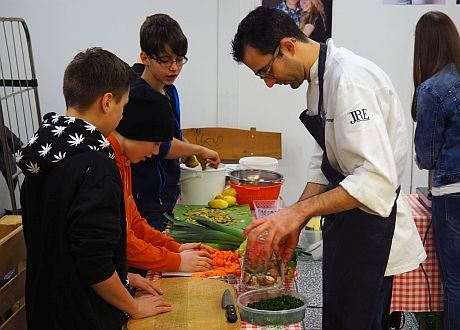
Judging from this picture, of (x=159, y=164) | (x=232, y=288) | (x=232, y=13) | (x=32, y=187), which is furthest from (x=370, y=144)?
(x=232, y=13)

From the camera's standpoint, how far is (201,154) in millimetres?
2258

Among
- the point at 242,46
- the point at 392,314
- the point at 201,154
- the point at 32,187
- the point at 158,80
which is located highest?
the point at 242,46

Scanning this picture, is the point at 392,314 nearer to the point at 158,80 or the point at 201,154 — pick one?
the point at 201,154

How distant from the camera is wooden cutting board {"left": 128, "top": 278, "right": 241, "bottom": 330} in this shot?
1310 mm

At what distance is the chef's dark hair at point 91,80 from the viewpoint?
131 centimetres

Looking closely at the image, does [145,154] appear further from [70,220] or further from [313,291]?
[313,291]

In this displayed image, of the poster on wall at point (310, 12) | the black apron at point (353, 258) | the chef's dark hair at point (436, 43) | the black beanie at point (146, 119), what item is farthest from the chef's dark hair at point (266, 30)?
the poster on wall at point (310, 12)

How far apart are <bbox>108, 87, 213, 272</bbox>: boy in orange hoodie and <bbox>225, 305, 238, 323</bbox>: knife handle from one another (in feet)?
0.96

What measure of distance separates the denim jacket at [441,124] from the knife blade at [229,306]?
1.35 meters

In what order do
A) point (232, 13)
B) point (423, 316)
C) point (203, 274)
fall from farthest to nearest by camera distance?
point (232, 13) < point (423, 316) < point (203, 274)

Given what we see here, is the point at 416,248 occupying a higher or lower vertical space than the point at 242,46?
lower

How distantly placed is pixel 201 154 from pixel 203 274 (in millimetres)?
740

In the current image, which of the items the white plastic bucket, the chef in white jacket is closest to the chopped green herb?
the chef in white jacket

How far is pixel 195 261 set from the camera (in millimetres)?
1651
